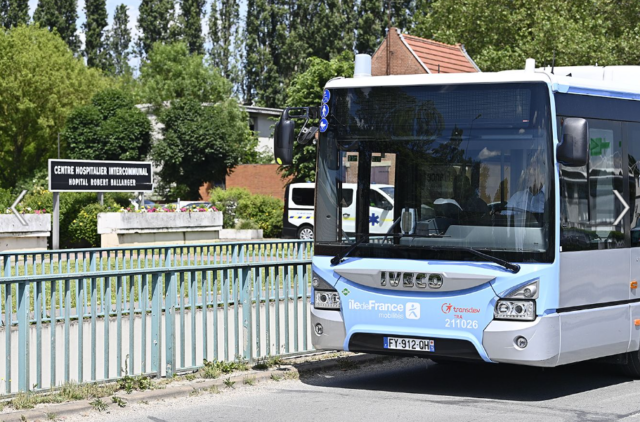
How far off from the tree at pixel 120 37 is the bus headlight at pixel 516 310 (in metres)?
103

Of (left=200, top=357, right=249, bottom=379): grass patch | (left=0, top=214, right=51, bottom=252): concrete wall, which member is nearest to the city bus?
(left=200, top=357, right=249, bottom=379): grass patch

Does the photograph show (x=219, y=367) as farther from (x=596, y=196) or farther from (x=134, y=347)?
(x=596, y=196)

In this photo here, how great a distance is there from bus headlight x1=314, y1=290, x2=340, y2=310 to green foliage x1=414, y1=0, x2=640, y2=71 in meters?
35.4

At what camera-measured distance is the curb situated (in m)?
7.81

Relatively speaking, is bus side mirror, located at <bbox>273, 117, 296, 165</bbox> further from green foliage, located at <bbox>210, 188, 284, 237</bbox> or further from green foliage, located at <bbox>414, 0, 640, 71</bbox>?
green foliage, located at <bbox>414, 0, 640, 71</bbox>

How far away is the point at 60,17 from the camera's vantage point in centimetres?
8944

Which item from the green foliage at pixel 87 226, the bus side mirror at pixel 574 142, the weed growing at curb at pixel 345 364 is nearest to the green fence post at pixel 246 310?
the weed growing at curb at pixel 345 364

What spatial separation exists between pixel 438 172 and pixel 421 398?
2131 millimetres

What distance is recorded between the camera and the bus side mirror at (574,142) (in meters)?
8.54

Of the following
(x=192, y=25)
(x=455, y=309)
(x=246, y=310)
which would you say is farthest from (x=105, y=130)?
(x=455, y=309)

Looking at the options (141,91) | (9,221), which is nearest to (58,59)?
(141,91)

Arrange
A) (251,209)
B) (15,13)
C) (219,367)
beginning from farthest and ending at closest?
(15,13)
(251,209)
(219,367)

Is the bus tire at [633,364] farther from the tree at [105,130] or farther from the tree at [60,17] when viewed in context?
the tree at [60,17]

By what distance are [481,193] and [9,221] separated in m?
22.4
